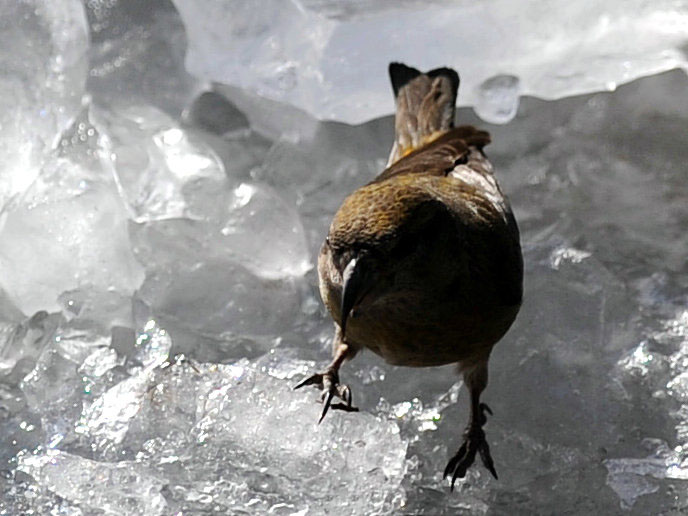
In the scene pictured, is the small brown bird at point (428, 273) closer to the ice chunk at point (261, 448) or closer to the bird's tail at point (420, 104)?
the ice chunk at point (261, 448)

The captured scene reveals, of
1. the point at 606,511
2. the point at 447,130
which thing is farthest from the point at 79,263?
the point at 606,511

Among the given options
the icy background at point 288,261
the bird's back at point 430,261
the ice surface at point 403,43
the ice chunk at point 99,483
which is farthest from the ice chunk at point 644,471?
the ice surface at point 403,43

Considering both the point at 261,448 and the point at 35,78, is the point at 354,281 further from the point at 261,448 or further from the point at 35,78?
the point at 35,78

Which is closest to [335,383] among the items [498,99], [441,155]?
[441,155]

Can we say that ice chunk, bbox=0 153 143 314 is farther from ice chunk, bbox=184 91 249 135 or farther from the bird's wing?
the bird's wing

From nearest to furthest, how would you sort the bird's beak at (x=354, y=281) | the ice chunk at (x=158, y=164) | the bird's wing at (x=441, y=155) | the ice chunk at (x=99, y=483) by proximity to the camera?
the bird's beak at (x=354, y=281)
the ice chunk at (x=99, y=483)
the bird's wing at (x=441, y=155)
the ice chunk at (x=158, y=164)
